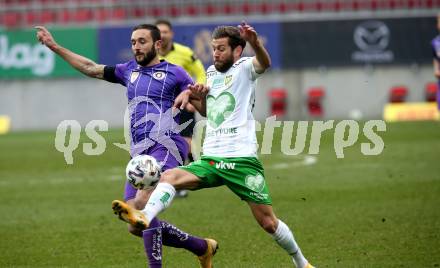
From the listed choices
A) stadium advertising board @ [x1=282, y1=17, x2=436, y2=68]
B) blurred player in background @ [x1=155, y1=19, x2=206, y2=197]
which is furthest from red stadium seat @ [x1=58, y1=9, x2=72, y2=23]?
blurred player in background @ [x1=155, y1=19, x2=206, y2=197]

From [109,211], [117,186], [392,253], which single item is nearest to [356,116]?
[117,186]

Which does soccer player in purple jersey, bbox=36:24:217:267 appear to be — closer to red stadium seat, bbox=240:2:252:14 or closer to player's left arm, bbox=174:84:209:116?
player's left arm, bbox=174:84:209:116

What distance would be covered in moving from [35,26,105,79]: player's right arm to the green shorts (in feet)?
5.10

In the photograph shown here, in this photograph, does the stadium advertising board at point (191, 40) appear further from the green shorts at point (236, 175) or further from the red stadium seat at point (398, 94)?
the green shorts at point (236, 175)

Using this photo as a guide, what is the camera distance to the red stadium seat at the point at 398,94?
2906 cm

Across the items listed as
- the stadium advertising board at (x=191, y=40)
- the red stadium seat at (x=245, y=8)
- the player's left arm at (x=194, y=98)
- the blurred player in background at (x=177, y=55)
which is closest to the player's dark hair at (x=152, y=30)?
the player's left arm at (x=194, y=98)

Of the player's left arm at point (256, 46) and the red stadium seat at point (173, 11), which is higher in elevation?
the player's left arm at point (256, 46)

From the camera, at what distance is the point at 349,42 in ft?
97.0

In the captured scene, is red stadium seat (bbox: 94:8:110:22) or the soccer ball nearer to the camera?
the soccer ball

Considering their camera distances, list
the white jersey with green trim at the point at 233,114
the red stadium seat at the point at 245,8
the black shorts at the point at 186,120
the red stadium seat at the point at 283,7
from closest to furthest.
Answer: the white jersey with green trim at the point at 233,114
the black shorts at the point at 186,120
the red stadium seat at the point at 245,8
the red stadium seat at the point at 283,7

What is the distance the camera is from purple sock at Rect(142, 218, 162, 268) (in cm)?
791

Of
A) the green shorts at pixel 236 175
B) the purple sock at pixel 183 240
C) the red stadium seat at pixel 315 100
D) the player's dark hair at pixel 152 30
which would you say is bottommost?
the red stadium seat at pixel 315 100

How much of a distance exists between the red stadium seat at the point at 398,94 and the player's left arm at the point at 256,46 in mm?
21853

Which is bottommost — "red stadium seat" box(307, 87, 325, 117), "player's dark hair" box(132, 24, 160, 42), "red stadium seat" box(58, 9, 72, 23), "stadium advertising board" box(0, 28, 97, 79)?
"red stadium seat" box(307, 87, 325, 117)
